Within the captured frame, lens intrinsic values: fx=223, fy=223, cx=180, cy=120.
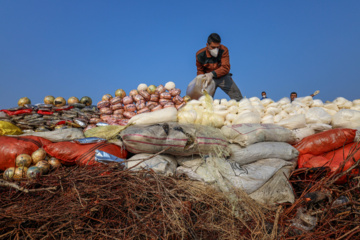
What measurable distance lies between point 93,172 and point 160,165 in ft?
2.38

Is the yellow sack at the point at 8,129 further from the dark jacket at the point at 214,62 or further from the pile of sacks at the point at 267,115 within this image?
the dark jacket at the point at 214,62

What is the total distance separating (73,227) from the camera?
72.6 inches

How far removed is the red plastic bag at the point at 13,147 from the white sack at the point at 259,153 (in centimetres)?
242

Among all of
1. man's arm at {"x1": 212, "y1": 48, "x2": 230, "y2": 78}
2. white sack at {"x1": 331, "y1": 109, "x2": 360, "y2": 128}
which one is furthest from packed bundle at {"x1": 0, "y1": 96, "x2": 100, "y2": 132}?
white sack at {"x1": 331, "y1": 109, "x2": 360, "y2": 128}

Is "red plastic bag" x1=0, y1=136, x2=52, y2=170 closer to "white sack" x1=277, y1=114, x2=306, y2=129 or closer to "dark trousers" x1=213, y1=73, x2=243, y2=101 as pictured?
"white sack" x1=277, y1=114, x2=306, y2=129

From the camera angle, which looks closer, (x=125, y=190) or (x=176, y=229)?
(x=176, y=229)

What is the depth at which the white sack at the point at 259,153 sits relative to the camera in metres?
2.78

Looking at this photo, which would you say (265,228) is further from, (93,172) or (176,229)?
(93,172)

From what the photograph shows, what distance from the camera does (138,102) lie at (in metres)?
4.10

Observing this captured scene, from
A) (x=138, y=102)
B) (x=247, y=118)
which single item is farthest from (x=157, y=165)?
(x=138, y=102)

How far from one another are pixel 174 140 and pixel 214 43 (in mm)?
2995

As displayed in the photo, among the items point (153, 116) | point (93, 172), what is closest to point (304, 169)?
point (153, 116)

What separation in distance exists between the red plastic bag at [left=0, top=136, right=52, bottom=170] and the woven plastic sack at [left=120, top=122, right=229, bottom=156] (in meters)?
1.10

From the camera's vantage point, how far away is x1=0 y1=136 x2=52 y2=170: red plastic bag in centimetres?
257
